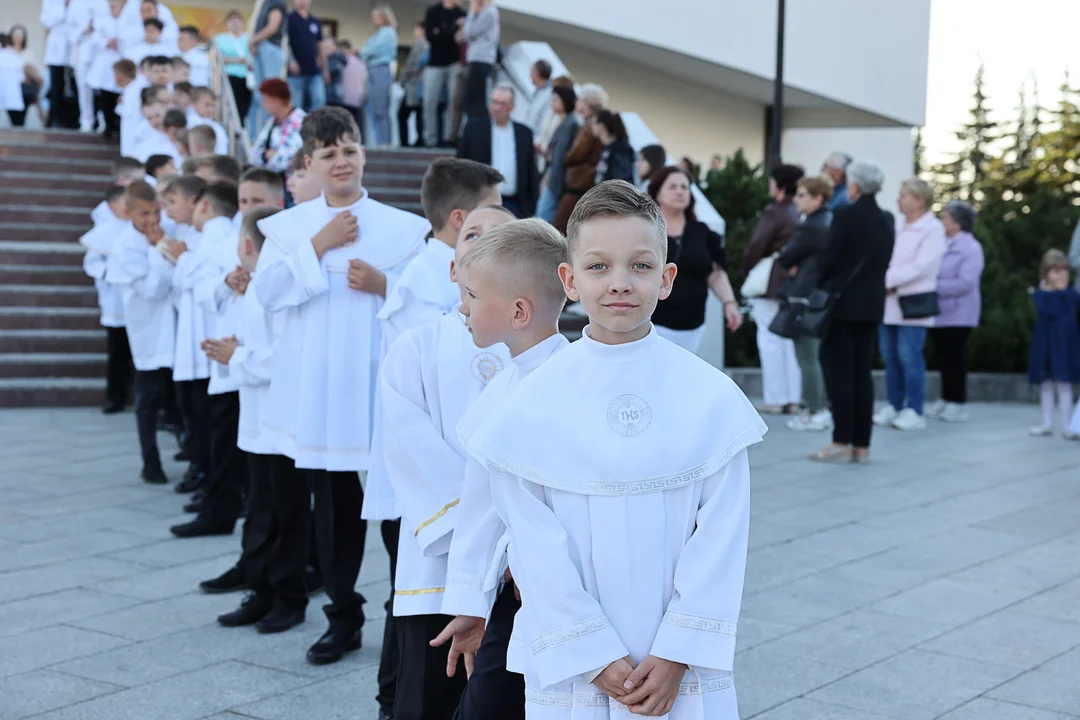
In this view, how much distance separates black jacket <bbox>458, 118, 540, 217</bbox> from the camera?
38.7ft

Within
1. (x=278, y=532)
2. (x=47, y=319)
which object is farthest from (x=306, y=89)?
(x=278, y=532)

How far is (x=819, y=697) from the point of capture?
14.9ft

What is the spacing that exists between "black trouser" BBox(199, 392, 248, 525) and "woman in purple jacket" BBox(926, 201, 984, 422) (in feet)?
22.4

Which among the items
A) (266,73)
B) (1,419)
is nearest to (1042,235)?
(266,73)

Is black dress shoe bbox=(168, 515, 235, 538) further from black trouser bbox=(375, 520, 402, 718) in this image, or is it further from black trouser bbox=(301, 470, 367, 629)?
black trouser bbox=(375, 520, 402, 718)

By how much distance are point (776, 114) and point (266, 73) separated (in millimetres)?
5845

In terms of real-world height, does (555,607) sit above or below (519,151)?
below

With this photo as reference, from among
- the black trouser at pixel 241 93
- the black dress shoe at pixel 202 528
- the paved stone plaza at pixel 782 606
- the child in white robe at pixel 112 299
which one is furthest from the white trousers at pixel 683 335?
the black trouser at pixel 241 93

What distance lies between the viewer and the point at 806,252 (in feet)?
33.1

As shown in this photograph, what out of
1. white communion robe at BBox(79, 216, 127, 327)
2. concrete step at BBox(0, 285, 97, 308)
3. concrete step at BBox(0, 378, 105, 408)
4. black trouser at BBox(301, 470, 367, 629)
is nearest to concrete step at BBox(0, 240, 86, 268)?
concrete step at BBox(0, 285, 97, 308)

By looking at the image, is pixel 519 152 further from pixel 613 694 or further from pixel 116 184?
pixel 613 694

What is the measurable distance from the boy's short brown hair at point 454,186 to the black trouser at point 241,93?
532 inches

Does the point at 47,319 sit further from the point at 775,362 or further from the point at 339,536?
the point at 339,536

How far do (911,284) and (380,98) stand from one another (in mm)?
9309
